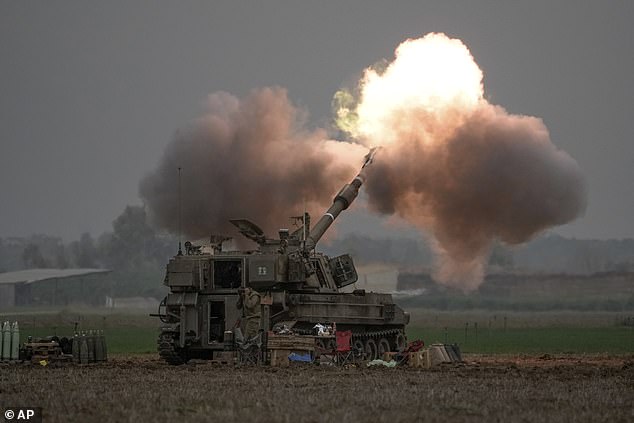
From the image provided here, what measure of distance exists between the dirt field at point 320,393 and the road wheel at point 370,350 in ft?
16.6

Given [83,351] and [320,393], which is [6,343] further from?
[320,393]

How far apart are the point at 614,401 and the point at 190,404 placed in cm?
747

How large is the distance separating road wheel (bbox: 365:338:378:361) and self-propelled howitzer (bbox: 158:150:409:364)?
0.03 metres

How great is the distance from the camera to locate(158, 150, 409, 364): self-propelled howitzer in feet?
123

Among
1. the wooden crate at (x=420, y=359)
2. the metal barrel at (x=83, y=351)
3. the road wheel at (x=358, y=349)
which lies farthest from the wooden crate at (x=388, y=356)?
the metal barrel at (x=83, y=351)

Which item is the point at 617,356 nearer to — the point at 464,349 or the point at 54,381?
the point at 464,349

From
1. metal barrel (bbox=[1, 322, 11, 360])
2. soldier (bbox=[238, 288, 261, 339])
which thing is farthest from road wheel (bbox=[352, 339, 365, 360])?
metal barrel (bbox=[1, 322, 11, 360])

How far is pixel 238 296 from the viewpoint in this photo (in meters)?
37.8

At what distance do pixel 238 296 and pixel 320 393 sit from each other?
1203 centimetres

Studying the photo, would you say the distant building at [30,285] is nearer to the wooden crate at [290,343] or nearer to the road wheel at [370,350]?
the road wheel at [370,350]

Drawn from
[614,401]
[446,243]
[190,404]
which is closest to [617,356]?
[446,243]

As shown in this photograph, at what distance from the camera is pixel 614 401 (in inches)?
971

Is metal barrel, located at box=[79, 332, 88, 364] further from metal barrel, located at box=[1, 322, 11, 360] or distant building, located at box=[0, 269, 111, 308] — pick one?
distant building, located at box=[0, 269, 111, 308]

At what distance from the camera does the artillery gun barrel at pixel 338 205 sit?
133ft
